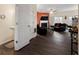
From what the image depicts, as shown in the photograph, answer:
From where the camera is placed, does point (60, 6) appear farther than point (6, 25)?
No

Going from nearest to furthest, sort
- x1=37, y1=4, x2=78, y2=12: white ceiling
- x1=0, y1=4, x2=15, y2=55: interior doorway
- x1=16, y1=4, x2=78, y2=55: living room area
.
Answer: x1=37, y1=4, x2=78, y2=12: white ceiling, x1=16, y1=4, x2=78, y2=55: living room area, x1=0, y1=4, x2=15, y2=55: interior doorway

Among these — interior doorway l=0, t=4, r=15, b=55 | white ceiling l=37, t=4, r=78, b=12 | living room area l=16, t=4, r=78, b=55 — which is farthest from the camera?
interior doorway l=0, t=4, r=15, b=55

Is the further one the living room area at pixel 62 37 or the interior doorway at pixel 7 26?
the interior doorway at pixel 7 26

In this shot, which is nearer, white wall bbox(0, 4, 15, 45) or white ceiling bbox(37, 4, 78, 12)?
white ceiling bbox(37, 4, 78, 12)

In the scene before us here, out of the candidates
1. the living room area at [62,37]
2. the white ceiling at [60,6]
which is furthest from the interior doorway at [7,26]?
the white ceiling at [60,6]

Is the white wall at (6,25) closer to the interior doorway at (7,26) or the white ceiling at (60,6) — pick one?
the interior doorway at (7,26)

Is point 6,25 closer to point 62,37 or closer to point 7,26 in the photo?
point 7,26

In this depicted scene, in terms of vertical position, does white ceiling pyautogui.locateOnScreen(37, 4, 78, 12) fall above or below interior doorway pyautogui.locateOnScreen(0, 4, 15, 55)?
above

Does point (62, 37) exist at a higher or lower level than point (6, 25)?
lower

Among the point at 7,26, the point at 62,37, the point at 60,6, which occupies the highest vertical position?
the point at 60,6

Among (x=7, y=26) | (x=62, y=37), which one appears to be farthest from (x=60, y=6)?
(x=7, y=26)

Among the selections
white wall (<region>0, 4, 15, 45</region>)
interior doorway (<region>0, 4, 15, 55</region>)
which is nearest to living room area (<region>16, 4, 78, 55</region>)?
interior doorway (<region>0, 4, 15, 55</region>)

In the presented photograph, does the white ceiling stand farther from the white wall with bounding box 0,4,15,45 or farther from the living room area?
the white wall with bounding box 0,4,15,45
